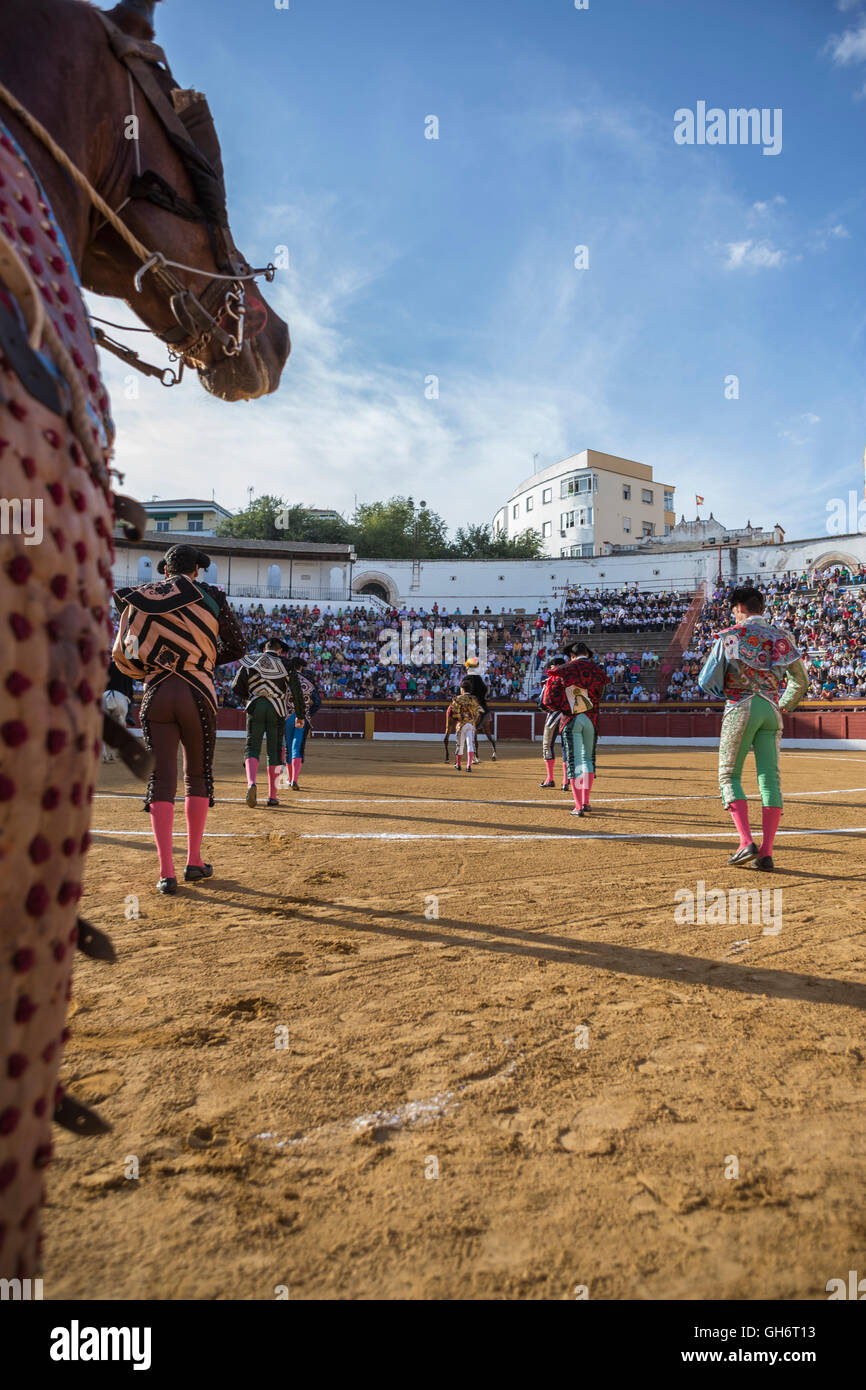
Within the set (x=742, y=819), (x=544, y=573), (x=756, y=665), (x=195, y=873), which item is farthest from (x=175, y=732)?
(x=544, y=573)

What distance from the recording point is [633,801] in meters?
8.84

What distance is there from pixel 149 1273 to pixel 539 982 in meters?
1.67

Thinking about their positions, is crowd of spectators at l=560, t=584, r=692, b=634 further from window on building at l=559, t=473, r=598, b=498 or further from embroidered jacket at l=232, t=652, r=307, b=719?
embroidered jacket at l=232, t=652, r=307, b=719

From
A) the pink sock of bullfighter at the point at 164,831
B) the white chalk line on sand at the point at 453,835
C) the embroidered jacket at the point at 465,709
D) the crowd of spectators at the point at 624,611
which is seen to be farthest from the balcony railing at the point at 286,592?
the pink sock of bullfighter at the point at 164,831

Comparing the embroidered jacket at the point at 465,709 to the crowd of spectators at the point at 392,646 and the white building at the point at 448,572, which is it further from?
the white building at the point at 448,572

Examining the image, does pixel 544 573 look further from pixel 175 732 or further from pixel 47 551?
pixel 47 551

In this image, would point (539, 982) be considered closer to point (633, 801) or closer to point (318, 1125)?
point (318, 1125)

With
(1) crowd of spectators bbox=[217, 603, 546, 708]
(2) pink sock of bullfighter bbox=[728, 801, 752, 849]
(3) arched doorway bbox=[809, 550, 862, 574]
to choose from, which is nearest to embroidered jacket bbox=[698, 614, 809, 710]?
(2) pink sock of bullfighter bbox=[728, 801, 752, 849]

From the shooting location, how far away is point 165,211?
57.1 inches

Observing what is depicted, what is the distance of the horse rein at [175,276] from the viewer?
49.2 inches

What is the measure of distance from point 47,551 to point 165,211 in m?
1.12

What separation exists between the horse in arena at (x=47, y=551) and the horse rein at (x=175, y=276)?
11 millimetres
